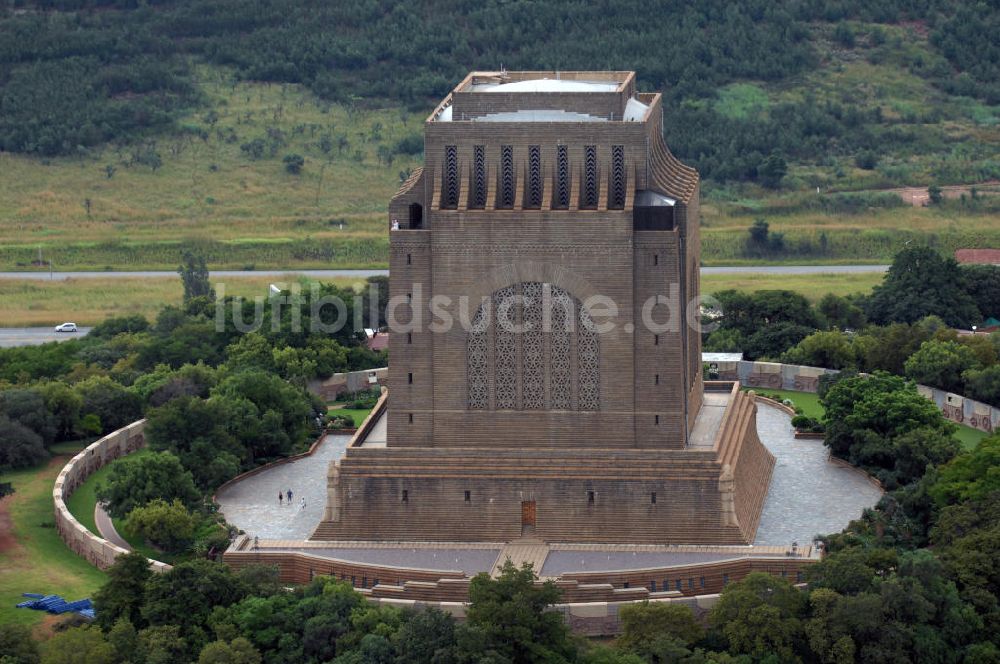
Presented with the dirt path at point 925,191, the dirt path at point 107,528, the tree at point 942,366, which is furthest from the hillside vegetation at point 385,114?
the dirt path at point 107,528

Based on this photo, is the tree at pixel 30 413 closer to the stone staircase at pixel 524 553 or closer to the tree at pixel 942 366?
the stone staircase at pixel 524 553

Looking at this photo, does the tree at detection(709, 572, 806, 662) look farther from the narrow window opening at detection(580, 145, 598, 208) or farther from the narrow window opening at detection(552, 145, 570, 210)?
the narrow window opening at detection(552, 145, 570, 210)

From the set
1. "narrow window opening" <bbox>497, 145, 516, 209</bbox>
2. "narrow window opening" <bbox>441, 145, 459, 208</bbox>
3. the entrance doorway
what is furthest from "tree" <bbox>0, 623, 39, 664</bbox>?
"narrow window opening" <bbox>497, 145, 516, 209</bbox>

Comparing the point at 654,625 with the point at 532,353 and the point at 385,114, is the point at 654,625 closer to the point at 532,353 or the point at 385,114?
the point at 532,353

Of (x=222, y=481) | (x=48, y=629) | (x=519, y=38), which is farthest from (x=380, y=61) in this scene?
(x=48, y=629)

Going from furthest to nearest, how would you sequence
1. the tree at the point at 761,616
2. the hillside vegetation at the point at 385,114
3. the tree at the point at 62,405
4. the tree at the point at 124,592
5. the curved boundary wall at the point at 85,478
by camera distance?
1. the hillside vegetation at the point at 385,114
2. the tree at the point at 62,405
3. the curved boundary wall at the point at 85,478
4. the tree at the point at 124,592
5. the tree at the point at 761,616

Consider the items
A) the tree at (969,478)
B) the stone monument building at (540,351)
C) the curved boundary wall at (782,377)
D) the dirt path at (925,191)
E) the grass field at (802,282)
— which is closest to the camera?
the stone monument building at (540,351)

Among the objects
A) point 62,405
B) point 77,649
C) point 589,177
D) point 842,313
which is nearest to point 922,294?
point 842,313
